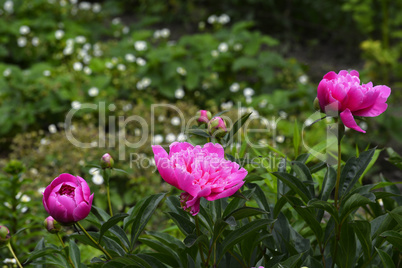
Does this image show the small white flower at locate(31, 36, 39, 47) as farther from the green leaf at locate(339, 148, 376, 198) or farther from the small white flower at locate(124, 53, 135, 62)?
the green leaf at locate(339, 148, 376, 198)

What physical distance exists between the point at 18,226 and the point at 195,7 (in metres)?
3.29

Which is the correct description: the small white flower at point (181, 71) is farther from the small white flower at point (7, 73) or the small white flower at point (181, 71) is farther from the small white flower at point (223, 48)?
the small white flower at point (7, 73)

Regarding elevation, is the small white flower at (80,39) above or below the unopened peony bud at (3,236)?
below

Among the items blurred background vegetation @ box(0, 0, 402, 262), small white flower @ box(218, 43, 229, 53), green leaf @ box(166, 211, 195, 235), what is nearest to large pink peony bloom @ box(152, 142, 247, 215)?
green leaf @ box(166, 211, 195, 235)

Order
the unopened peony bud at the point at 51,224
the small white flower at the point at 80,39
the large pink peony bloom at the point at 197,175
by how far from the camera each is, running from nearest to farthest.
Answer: the large pink peony bloom at the point at 197,175
the unopened peony bud at the point at 51,224
the small white flower at the point at 80,39

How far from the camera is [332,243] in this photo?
1006 mm

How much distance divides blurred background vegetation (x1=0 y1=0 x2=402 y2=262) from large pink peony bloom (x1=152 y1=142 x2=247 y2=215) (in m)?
1.27

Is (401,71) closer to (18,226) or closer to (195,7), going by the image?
(195,7)

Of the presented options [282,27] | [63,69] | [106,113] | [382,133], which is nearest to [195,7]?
[282,27]

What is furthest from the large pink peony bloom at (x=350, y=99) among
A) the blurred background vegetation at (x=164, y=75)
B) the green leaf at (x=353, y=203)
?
the blurred background vegetation at (x=164, y=75)

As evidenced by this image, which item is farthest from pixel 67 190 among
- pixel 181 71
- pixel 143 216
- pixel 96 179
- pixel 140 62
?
pixel 140 62

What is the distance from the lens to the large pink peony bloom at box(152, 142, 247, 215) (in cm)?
73

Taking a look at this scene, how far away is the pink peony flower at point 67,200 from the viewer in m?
0.78

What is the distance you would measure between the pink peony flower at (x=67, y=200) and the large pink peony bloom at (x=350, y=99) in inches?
17.9
